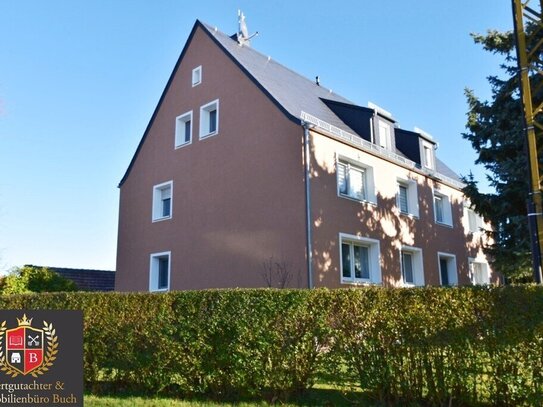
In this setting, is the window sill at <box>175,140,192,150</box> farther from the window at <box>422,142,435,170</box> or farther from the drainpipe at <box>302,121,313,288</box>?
the window at <box>422,142,435,170</box>

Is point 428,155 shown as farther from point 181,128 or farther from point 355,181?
point 181,128

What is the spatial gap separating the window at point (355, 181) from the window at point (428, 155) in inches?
180

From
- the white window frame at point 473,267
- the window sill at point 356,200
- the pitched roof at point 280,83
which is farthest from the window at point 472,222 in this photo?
the pitched roof at point 280,83

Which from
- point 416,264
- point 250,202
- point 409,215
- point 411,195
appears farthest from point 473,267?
point 250,202

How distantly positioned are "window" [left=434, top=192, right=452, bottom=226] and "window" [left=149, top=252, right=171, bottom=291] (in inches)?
449

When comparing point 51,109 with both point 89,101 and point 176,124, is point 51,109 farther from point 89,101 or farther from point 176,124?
point 176,124

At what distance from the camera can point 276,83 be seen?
17.7m

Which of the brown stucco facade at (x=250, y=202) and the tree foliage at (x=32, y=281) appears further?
the tree foliage at (x=32, y=281)

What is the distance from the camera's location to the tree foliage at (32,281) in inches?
578

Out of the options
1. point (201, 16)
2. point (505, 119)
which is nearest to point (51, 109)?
point (201, 16)

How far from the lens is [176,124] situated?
62.4ft

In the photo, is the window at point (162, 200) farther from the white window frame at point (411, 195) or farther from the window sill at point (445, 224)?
the window sill at point (445, 224)

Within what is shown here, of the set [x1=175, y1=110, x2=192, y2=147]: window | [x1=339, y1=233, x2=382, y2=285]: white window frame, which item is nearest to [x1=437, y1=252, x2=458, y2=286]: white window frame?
[x1=339, y1=233, x2=382, y2=285]: white window frame

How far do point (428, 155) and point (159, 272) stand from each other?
12.1 meters
